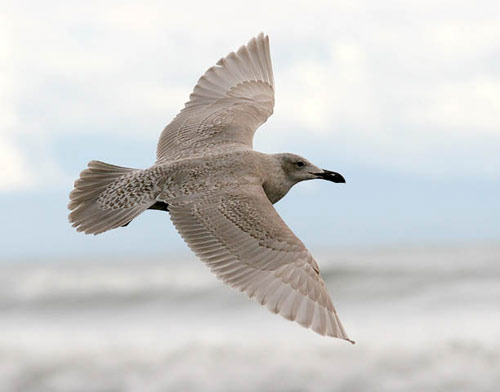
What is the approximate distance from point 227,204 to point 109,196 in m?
1.66

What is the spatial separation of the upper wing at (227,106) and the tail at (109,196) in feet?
2.70

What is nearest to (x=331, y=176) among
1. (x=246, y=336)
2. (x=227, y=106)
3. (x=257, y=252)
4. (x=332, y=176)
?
(x=332, y=176)

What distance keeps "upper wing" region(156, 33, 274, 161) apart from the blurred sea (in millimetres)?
42996

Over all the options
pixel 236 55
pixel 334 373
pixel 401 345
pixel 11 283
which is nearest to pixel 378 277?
pixel 401 345

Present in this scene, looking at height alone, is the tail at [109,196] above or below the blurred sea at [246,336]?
below

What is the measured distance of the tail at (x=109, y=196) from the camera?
11.2m

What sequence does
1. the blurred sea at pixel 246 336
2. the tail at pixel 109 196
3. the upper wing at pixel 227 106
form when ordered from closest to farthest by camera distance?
the tail at pixel 109 196, the upper wing at pixel 227 106, the blurred sea at pixel 246 336

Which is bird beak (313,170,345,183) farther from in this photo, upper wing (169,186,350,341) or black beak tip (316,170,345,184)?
upper wing (169,186,350,341)

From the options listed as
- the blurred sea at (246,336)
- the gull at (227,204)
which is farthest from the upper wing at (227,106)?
the blurred sea at (246,336)

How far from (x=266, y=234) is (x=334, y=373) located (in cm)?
5918

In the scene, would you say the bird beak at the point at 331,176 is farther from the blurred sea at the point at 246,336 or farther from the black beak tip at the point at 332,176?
the blurred sea at the point at 246,336

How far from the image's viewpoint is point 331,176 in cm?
1248

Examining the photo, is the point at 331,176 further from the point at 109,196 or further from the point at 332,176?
the point at 109,196

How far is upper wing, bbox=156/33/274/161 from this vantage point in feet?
42.5
